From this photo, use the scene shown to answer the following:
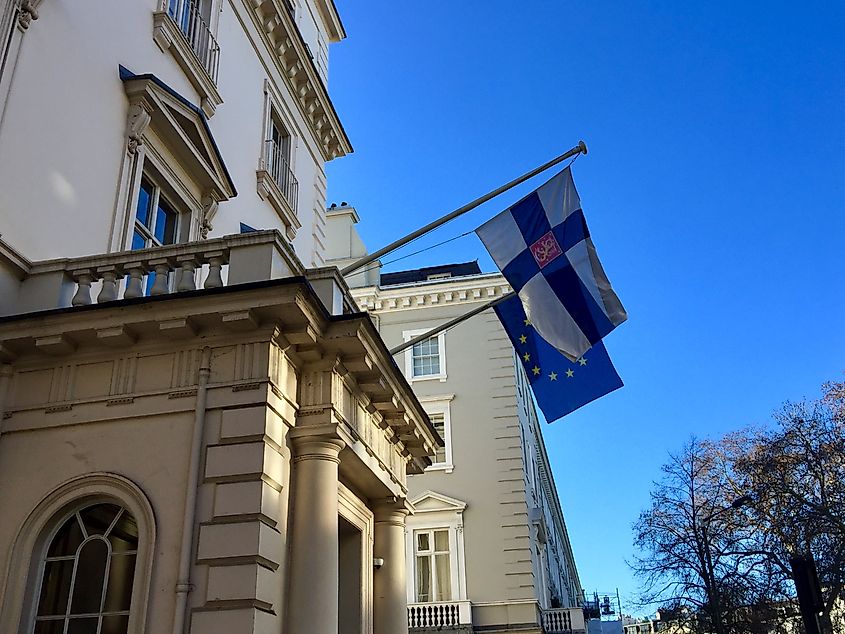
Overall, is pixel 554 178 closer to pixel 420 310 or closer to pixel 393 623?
pixel 393 623

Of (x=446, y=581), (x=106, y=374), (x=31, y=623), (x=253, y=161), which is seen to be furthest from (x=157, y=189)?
(x=446, y=581)

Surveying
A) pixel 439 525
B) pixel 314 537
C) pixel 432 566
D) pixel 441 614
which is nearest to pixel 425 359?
pixel 439 525

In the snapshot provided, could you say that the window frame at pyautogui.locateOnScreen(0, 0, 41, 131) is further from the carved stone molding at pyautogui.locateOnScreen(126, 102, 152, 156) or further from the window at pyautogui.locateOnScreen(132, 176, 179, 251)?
the window at pyautogui.locateOnScreen(132, 176, 179, 251)

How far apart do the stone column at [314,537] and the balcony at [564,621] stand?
88.5ft

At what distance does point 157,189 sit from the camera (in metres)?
14.6

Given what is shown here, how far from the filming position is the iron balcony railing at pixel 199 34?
651 inches

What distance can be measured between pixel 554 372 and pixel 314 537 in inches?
225

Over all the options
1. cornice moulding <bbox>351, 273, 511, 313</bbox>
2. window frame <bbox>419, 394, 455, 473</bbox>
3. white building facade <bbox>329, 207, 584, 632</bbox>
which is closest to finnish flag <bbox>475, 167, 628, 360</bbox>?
white building facade <bbox>329, 207, 584, 632</bbox>

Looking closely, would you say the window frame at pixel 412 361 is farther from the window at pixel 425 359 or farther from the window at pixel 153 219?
the window at pixel 153 219

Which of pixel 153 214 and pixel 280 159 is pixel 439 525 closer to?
pixel 280 159

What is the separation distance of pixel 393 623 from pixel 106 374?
573cm

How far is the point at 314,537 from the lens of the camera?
10047 mm

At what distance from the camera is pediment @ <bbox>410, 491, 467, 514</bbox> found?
34188 mm

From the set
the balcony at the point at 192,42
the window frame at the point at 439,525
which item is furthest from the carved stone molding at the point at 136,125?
the window frame at the point at 439,525
